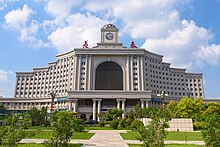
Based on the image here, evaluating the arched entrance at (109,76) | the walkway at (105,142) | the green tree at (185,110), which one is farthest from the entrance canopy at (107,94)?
the walkway at (105,142)

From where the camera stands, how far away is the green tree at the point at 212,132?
962 cm

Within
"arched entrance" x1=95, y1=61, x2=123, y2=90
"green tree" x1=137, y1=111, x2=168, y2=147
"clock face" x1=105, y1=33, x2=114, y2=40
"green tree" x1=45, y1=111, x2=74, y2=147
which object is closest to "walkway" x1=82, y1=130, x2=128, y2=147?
"green tree" x1=45, y1=111, x2=74, y2=147

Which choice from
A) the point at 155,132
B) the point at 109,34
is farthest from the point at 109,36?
the point at 155,132

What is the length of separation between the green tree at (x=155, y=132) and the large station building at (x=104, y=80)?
49.2 m

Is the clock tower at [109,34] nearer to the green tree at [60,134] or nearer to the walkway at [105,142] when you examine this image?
the walkway at [105,142]

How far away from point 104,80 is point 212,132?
57977 millimetres

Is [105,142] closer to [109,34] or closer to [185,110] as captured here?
[185,110]

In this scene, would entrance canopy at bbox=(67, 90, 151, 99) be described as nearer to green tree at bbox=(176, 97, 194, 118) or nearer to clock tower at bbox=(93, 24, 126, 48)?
green tree at bbox=(176, 97, 194, 118)

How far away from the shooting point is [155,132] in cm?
942

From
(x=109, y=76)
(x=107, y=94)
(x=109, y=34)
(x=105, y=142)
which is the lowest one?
(x=105, y=142)

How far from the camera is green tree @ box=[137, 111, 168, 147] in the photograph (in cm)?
887

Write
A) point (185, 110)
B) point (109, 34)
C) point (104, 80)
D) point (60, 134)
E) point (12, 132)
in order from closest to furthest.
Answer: point (12, 132), point (60, 134), point (185, 110), point (104, 80), point (109, 34)

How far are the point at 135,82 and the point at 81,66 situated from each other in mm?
20584

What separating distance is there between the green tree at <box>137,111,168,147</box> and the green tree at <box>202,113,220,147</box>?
237cm
